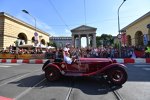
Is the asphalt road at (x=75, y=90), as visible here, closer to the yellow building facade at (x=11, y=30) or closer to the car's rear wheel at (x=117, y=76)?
the car's rear wheel at (x=117, y=76)

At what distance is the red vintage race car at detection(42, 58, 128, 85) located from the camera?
27.8 feet

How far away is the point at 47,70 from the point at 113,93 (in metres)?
3.43

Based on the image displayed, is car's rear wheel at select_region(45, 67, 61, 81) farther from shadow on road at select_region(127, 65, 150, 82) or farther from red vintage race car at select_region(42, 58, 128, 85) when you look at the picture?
shadow on road at select_region(127, 65, 150, 82)

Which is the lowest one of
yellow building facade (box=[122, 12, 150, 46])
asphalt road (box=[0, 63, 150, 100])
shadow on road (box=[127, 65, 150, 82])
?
asphalt road (box=[0, 63, 150, 100])

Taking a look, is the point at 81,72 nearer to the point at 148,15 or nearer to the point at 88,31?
the point at 148,15

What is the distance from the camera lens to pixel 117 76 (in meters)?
8.52

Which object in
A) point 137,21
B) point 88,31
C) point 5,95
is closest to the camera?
point 5,95

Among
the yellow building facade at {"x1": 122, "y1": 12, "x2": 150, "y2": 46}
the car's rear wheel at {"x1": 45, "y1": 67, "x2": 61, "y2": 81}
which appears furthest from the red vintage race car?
the yellow building facade at {"x1": 122, "y1": 12, "x2": 150, "y2": 46}

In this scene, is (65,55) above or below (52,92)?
above

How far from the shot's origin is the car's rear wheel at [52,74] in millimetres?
9227

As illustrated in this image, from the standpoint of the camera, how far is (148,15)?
4156cm

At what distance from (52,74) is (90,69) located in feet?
5.86

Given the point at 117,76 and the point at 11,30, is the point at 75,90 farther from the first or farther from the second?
the point at 11,30

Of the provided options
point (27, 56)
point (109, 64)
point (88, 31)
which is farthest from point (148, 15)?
point (88, 31)
